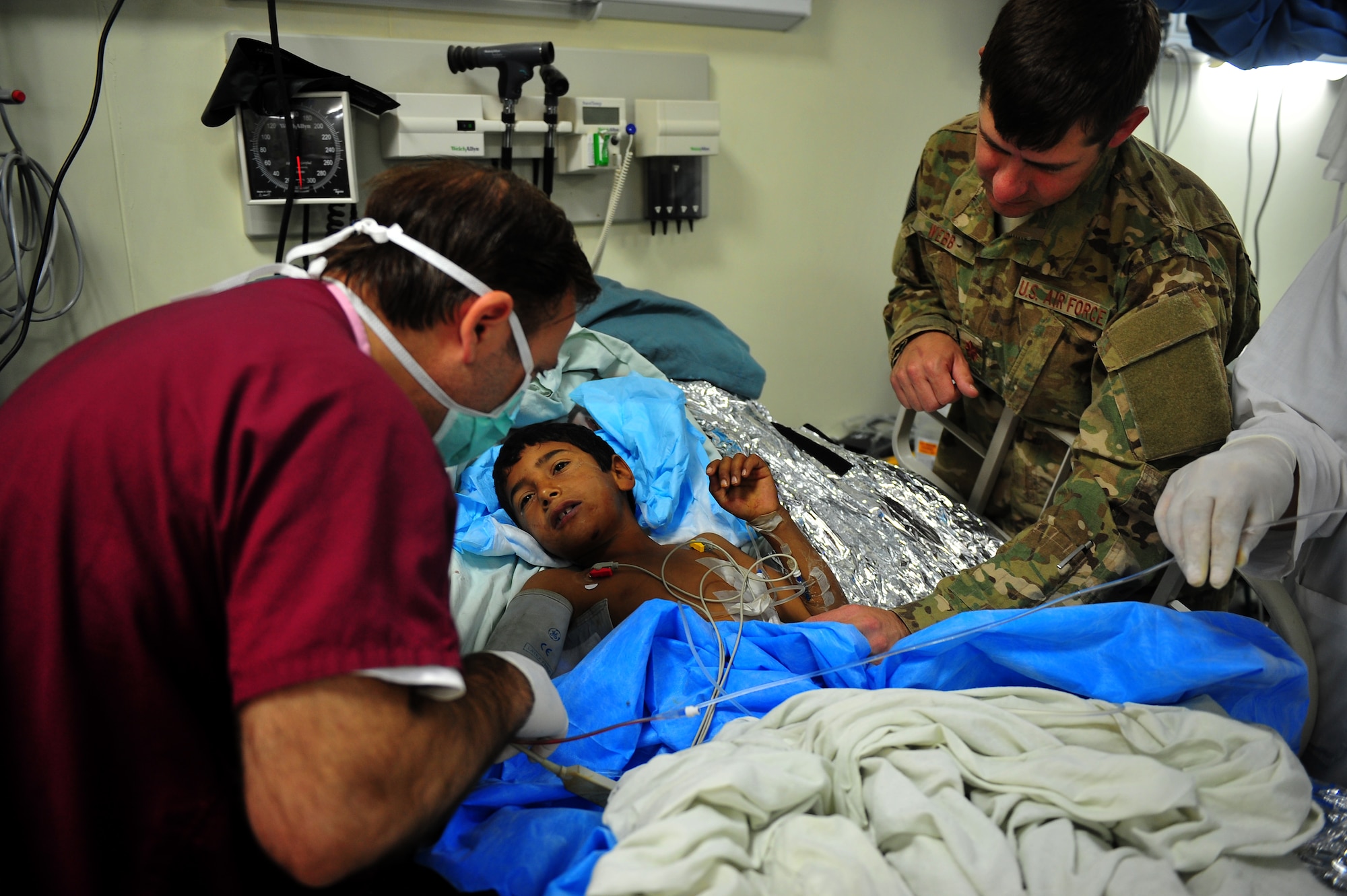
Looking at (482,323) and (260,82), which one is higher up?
(260,82)

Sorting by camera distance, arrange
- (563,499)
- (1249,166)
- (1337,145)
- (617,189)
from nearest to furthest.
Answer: (563,499) → (617,189) → (1337,145) → (1249,166)

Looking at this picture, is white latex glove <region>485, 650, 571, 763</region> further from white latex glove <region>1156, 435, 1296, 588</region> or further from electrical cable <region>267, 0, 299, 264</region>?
electrical cable <region>267, 0, 299, 264</region>

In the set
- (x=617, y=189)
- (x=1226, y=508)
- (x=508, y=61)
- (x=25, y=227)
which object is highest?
(x=508, y=61)

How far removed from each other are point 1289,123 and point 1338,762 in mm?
3520

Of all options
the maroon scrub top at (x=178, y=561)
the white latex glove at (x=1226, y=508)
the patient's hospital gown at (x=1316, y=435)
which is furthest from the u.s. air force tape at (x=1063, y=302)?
the maroon scrub top at (x=178, y=561)

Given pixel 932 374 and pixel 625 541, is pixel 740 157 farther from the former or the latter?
pixel 625 541

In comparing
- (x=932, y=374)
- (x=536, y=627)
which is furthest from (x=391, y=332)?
(x=932, y=374)

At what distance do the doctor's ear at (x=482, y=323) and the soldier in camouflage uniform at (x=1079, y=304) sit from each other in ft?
3.11

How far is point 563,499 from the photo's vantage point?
1.89 meters

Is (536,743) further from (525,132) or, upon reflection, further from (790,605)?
(525,132)

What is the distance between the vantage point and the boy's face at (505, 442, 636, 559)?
6.20 feet

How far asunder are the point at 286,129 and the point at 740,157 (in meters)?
1.42

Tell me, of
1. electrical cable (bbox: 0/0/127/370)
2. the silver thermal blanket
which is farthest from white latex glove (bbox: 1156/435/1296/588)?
electrical cable (bbox: 0/0/127/370)

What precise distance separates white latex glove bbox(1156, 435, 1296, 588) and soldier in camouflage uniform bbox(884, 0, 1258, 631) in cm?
25
